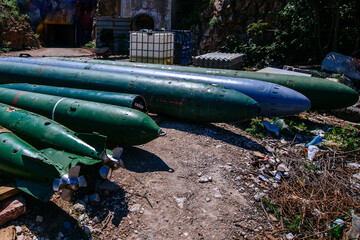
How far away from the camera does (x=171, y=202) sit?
3.82 metres

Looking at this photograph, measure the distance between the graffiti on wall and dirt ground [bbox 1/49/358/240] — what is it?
A: 827 inches

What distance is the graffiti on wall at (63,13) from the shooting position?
21109 millimetres

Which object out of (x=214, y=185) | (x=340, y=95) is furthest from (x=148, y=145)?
(x=340, y=95)

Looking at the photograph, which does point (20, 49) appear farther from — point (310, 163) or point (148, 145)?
point (310, 163)

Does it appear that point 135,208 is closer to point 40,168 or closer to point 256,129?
point 40,168

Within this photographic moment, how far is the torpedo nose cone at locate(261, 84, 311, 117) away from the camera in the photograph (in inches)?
233

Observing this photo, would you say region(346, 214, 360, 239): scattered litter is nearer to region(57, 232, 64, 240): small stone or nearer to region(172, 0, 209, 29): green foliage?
region(57, 232, 64, 240): small stone

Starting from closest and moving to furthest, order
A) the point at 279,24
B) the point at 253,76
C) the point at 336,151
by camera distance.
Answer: the point at 336,151
the point at 253,76
the point at 279,24

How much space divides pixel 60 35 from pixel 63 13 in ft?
10.7

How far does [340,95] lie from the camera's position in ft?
21.6

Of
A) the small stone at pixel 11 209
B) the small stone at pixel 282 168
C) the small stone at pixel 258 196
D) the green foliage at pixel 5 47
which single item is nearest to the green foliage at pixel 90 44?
the green foliage at pixel 5 47

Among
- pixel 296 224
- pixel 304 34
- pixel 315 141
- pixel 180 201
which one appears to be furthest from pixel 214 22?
pixel 296 224

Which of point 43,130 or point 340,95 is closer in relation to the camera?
point 43,130

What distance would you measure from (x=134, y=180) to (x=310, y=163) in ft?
10.5
